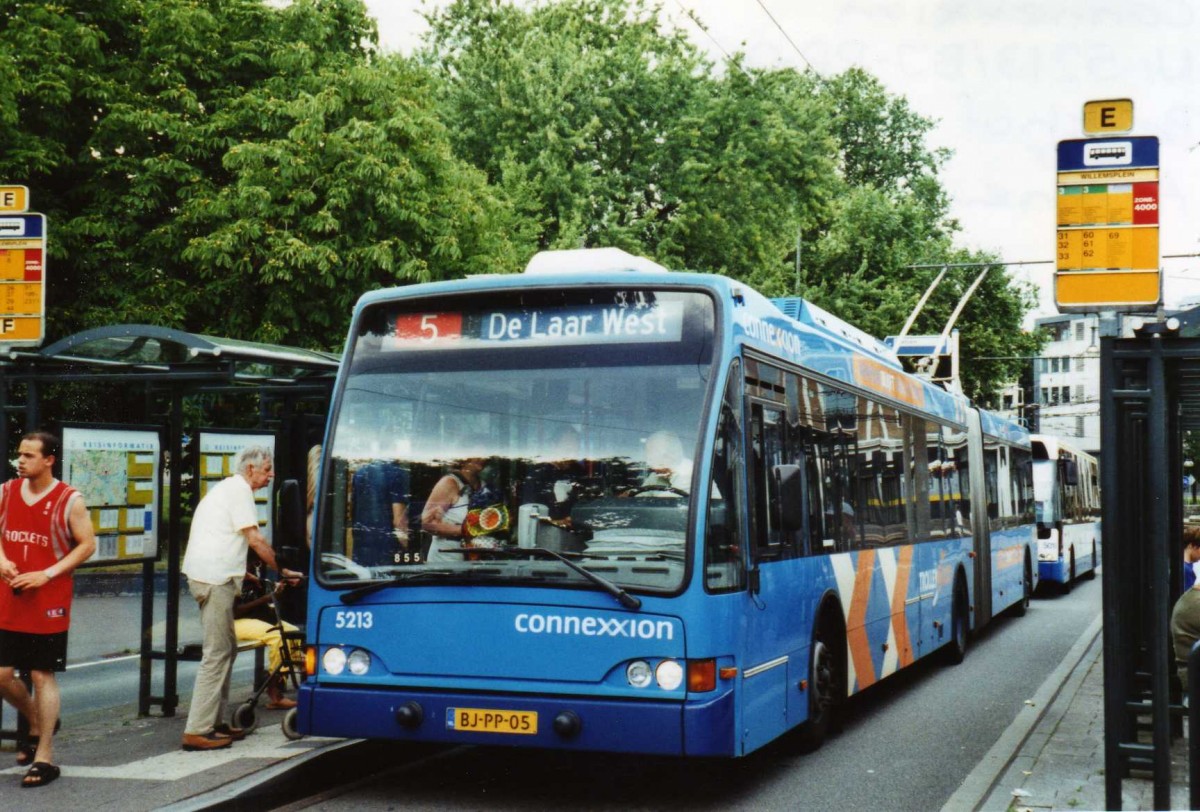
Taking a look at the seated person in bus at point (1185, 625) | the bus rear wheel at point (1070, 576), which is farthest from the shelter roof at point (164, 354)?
the bus rear wheel at point (1070, 576)

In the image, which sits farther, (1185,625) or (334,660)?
(1185,625)

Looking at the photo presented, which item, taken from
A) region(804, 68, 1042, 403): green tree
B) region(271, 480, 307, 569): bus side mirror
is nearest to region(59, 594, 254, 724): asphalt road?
region(271, 480, 307, 569): bus side mirror

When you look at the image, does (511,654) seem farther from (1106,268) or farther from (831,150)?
(831,150)

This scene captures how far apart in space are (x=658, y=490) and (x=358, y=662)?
1.79 metres

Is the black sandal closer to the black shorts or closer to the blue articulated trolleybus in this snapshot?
the black shorts

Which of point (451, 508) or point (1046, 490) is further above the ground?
point (1046, 490)

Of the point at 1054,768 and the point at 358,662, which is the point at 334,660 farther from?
the point at 1054,768

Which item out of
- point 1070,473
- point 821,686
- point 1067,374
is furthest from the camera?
point 1067,374

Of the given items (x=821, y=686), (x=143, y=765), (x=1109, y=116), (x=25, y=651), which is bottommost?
(x=143, y=765)

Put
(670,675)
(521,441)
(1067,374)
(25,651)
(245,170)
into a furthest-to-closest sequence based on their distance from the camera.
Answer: (1067,374), (245,170), (25,651), (521,441), (670,675)

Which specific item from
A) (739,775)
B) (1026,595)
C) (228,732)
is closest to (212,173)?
(1026,595)

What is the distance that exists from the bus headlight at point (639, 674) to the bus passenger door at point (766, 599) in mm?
613

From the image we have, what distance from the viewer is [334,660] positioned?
291 inches

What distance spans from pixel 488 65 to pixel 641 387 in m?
30.8
